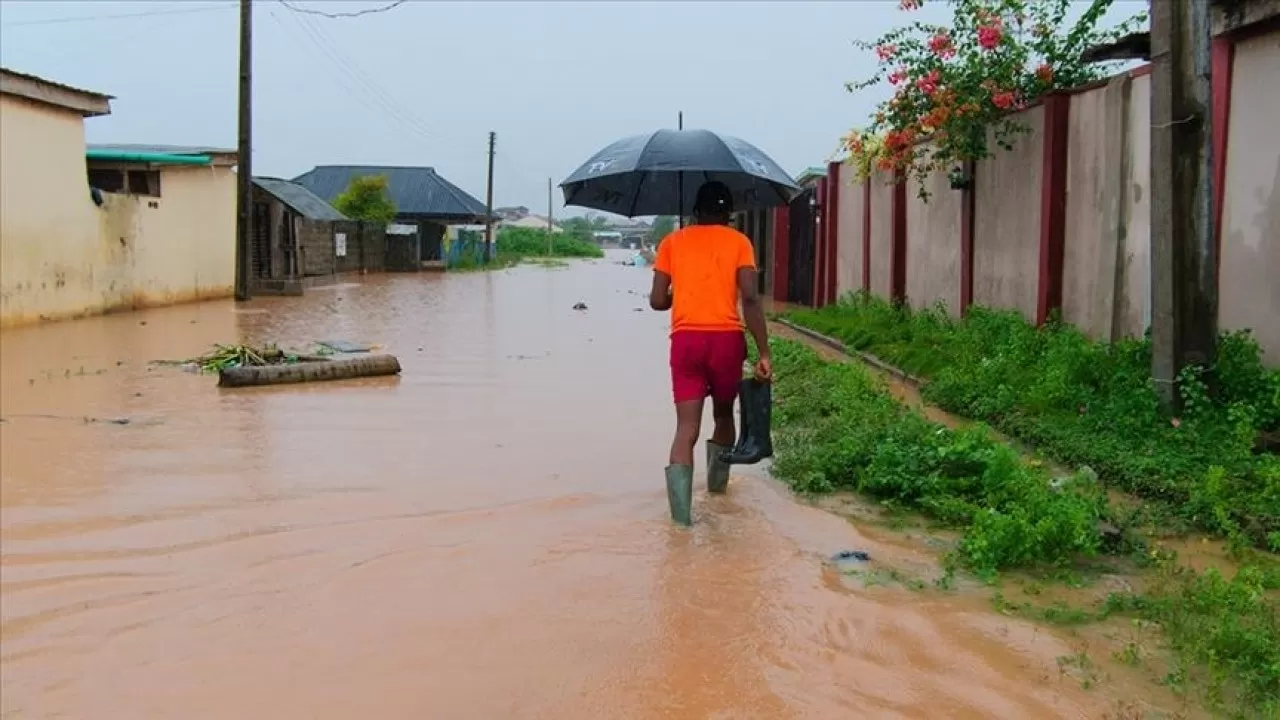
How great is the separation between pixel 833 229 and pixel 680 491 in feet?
48.6

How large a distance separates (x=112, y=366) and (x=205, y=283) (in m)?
12.0

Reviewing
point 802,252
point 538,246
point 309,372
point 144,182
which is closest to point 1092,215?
point 309,372

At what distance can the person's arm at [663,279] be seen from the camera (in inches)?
231

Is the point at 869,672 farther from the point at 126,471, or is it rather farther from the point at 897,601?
the point at 126,471

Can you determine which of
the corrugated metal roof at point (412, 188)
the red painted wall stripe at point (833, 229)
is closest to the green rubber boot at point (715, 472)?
the red painted wall stripe at point (833, 229)

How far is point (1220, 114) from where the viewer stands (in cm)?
776

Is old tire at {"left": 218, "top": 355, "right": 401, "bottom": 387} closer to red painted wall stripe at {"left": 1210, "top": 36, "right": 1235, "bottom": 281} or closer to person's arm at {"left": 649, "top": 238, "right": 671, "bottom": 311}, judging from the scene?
person's arm at {"left": 649, "top": 238, "right": 671, "bottom": 311}

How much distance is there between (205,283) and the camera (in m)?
23.7

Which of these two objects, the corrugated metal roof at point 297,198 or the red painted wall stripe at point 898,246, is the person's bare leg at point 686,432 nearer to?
the red painted wall stripe at point 898,246

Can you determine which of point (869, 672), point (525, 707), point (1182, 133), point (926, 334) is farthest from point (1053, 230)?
point (525, 707)

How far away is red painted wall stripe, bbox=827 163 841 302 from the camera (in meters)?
19.8

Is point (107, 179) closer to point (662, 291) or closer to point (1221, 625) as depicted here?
point (662, 291)

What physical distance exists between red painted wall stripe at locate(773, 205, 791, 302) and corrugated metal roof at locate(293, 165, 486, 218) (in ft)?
101

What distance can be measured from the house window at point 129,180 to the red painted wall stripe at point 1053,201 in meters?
16.9
